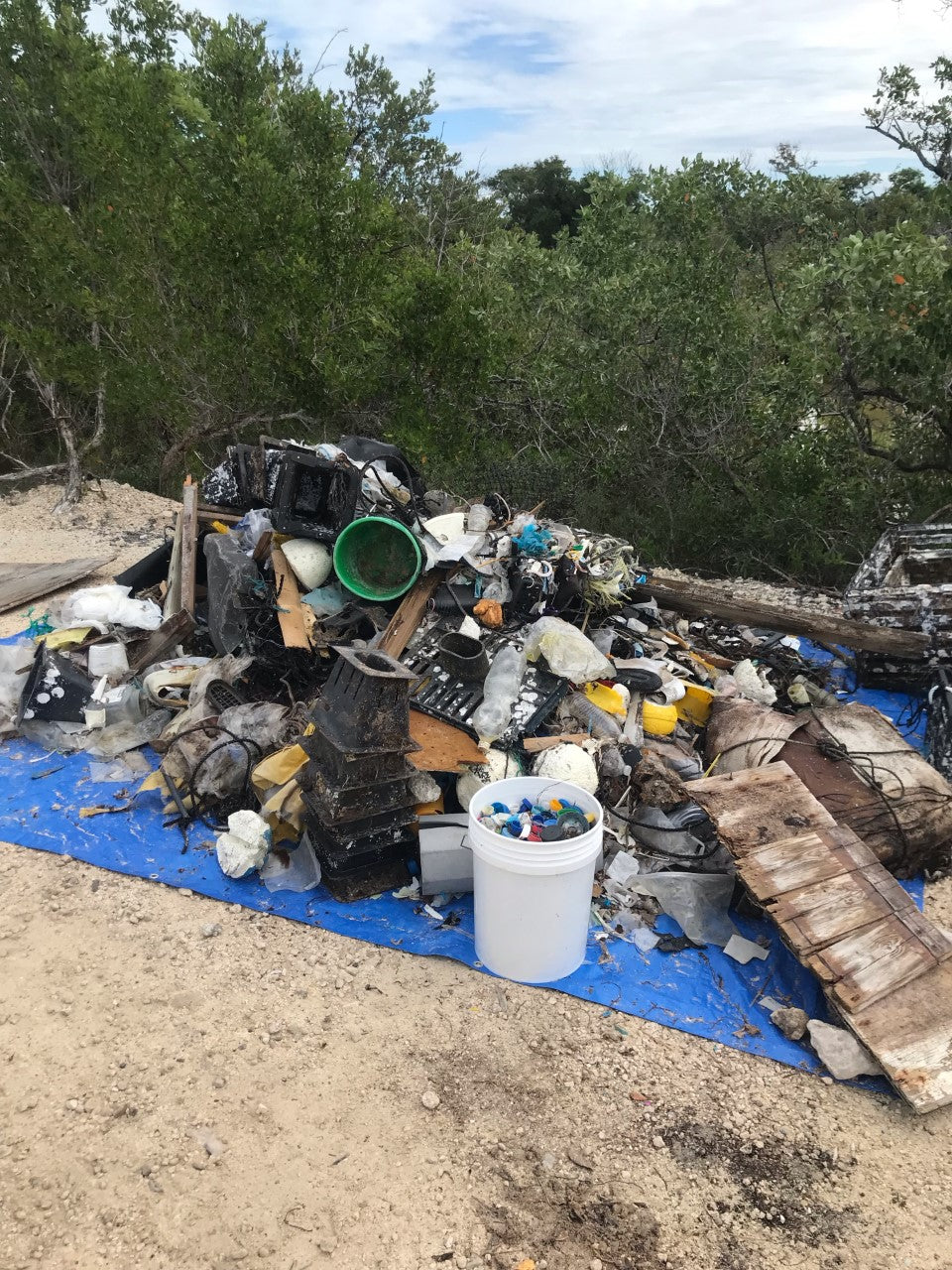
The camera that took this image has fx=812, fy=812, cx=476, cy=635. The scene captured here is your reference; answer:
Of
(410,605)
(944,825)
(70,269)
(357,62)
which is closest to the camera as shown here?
(944,825)

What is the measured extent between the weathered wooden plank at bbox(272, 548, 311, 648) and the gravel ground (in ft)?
5.60

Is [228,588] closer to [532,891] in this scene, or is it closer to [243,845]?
[243,845]

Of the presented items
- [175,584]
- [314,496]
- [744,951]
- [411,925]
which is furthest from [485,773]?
[175,584]

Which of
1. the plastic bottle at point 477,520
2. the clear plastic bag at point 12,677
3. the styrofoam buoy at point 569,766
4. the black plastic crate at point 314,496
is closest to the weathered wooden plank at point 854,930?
the styrofoam buoy at point 569,766

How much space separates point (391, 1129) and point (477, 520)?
3372 millimetres

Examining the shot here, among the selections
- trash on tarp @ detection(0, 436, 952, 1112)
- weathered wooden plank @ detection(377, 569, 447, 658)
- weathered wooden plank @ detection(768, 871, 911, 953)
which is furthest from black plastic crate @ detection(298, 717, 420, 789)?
weathered wooden plank @ detection(768, 871, 911, 953)

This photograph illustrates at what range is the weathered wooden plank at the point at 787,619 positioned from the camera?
16.5ft

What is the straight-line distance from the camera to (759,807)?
331cm

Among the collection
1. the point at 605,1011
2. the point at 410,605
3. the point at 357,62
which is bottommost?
the point at 605,1011

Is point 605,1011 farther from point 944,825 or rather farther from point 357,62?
point 357,62

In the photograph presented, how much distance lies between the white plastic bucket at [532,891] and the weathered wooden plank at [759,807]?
0.61m

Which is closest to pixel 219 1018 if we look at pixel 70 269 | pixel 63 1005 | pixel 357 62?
pixel 63 1005

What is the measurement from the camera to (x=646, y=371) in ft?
27.1

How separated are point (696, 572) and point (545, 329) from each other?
3.28 meters
